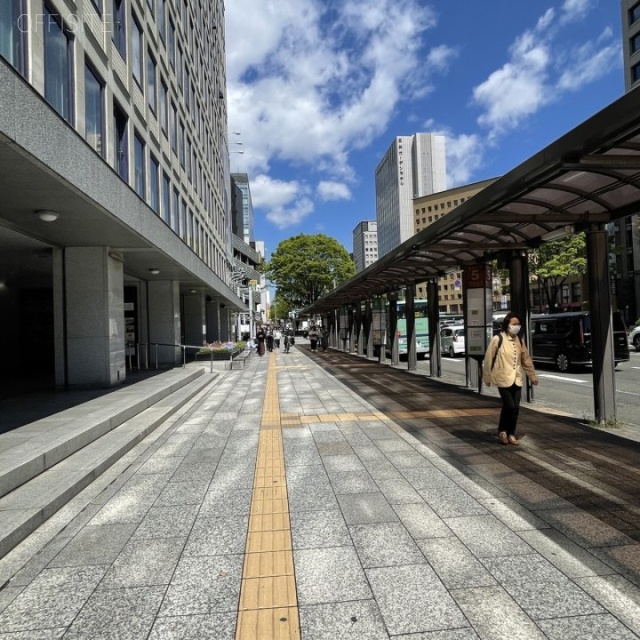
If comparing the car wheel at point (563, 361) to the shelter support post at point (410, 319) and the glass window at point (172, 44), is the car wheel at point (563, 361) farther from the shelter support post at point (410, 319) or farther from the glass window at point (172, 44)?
the glass window at point (172, 44)

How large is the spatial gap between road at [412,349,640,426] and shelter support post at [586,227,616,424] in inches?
19.0

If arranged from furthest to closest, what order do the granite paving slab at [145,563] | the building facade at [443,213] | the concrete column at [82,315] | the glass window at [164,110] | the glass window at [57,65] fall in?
1. the building facade at [443,213]
2. the glass window at [164,110]
3. the concrete column at [82,315]
4. the glass window at [57,65]
5. the granite paving slab at [145,563]

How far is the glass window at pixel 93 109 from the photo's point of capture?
10.6m

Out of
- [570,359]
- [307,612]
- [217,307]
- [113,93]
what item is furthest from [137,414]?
[217,307]

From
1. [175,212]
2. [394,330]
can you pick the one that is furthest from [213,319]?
[394,330]

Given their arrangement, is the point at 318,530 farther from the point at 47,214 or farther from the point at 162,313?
the point at 162,313

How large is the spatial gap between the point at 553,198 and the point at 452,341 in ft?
66.0

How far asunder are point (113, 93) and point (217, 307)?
24554mm

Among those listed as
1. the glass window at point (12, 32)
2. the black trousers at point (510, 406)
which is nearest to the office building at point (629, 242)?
the black trousers at point (510, 406)

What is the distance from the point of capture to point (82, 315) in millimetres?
11469

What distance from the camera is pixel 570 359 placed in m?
16.9

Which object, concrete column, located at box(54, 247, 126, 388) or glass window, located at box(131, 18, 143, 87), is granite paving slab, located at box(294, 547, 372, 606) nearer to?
concrete column, located at box(54, 247, 126, 388)

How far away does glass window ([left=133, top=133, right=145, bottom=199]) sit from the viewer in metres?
14.6

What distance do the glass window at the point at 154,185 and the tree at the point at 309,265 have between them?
41.2 meters
